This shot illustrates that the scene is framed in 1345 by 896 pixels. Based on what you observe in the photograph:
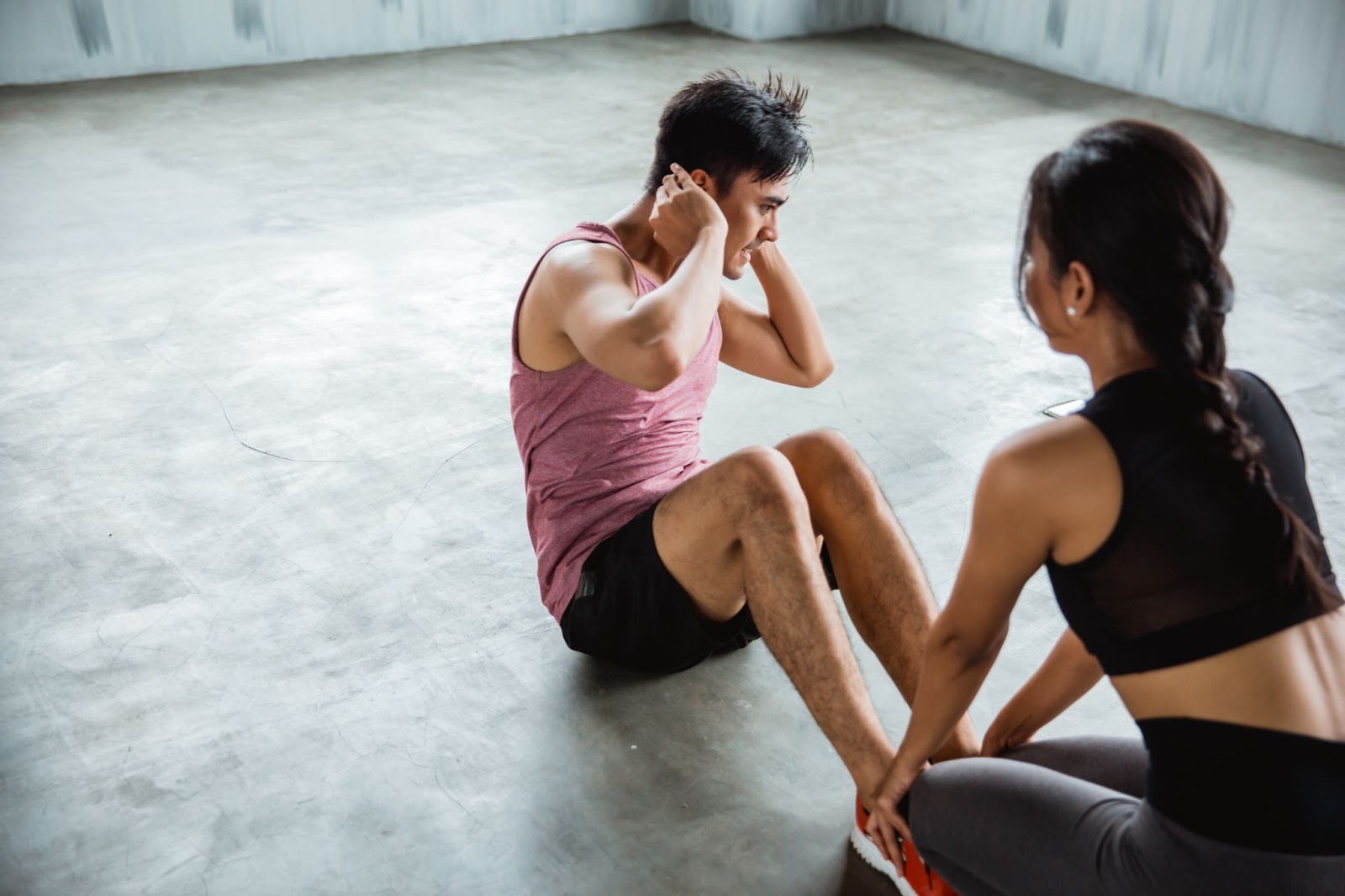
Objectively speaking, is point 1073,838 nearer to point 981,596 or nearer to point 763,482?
point 981,596

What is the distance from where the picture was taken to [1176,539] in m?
1.30

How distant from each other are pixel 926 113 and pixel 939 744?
Result: 4.95 metres

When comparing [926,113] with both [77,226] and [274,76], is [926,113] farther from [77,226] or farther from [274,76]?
[77,226]

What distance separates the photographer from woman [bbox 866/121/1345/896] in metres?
1.30

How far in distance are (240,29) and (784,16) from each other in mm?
3124

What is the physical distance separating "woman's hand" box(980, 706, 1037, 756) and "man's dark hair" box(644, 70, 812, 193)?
945mm

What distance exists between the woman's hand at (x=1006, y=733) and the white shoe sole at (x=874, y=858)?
0.70ft

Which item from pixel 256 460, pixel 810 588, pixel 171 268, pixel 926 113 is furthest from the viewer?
pixel 926 113

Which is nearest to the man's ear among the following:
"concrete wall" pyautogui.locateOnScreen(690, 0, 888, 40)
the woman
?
the woman

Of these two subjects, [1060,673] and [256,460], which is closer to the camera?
[1060,673]

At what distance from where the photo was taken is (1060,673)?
1.71 meters

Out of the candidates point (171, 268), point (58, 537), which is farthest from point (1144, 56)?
point (58, 537)

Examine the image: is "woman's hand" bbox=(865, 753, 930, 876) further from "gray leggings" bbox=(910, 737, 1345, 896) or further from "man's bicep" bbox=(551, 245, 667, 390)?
"man's bicep" bbox=(551, 245, 667, 390)

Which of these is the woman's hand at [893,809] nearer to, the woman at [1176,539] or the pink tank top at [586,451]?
the woman at [1176,539]
